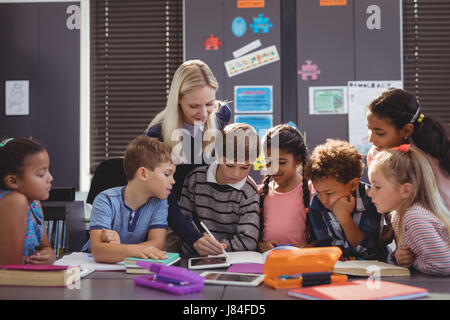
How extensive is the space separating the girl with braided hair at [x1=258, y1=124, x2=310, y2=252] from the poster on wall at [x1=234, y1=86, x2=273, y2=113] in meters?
1.28

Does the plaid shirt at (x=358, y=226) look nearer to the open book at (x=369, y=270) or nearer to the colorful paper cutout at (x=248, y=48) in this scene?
the open book at (x=369, y=270)

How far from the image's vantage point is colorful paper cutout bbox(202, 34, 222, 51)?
2.87 m

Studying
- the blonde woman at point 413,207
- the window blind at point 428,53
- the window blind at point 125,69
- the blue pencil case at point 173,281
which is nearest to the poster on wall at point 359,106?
the window blind at point 428,53

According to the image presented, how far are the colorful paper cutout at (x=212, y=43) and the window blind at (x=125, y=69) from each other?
0.26 meters

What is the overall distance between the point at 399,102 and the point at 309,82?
141cm

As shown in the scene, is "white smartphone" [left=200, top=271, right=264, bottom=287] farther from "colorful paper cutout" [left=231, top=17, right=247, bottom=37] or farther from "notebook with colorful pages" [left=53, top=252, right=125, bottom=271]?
"colorful paper cutout" [left=231, top=17, right=247, bottom=37]

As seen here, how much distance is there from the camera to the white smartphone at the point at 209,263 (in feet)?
3.64

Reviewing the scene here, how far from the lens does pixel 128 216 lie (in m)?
1.43

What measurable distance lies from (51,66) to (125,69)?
0.51 m

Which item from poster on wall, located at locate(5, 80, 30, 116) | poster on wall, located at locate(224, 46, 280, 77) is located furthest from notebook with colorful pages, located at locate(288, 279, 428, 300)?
poster on wall, located at locate(5, 80, 30, 116)

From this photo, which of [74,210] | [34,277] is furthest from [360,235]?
[74,210]

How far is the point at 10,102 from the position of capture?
3045 millimetres

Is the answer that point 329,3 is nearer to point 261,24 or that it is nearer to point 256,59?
point 261,24
